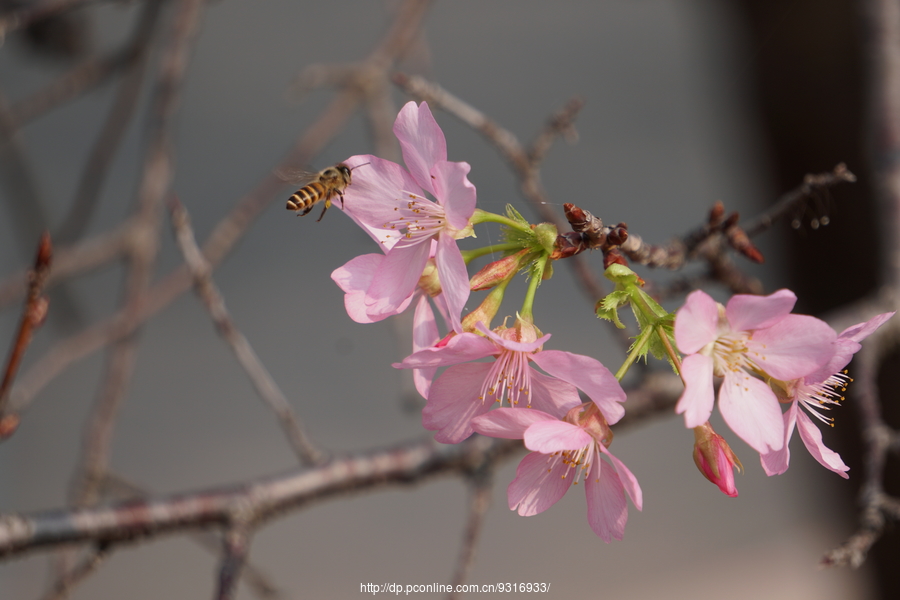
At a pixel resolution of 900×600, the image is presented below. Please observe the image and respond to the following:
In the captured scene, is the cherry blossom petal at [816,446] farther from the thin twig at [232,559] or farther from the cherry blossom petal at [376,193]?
the thin twig at [232,559]

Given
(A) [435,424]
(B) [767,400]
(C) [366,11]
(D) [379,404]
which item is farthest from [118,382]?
(C) [366,11]

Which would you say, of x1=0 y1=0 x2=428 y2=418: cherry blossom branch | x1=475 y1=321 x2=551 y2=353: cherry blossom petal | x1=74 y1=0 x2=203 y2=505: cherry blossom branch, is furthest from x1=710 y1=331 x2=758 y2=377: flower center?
x1=74 y1=0 x2=203 y2=505: cherry blossom branch

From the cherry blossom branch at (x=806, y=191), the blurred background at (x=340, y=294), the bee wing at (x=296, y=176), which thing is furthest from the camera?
the blurred background at (x=340, y=294)

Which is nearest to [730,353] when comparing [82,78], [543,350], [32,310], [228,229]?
[543,350]

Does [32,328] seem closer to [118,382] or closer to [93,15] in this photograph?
[118,382]

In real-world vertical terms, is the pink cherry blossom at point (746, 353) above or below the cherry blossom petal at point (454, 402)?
below

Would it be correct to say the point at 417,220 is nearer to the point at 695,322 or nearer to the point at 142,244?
the point at 695,322

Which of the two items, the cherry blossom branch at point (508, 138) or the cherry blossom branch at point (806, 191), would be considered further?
the cherry blossom branch at point (508, 138)

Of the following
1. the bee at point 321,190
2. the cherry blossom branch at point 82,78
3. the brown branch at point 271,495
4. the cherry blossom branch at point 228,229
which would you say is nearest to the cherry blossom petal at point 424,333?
the bee at point 321,190
